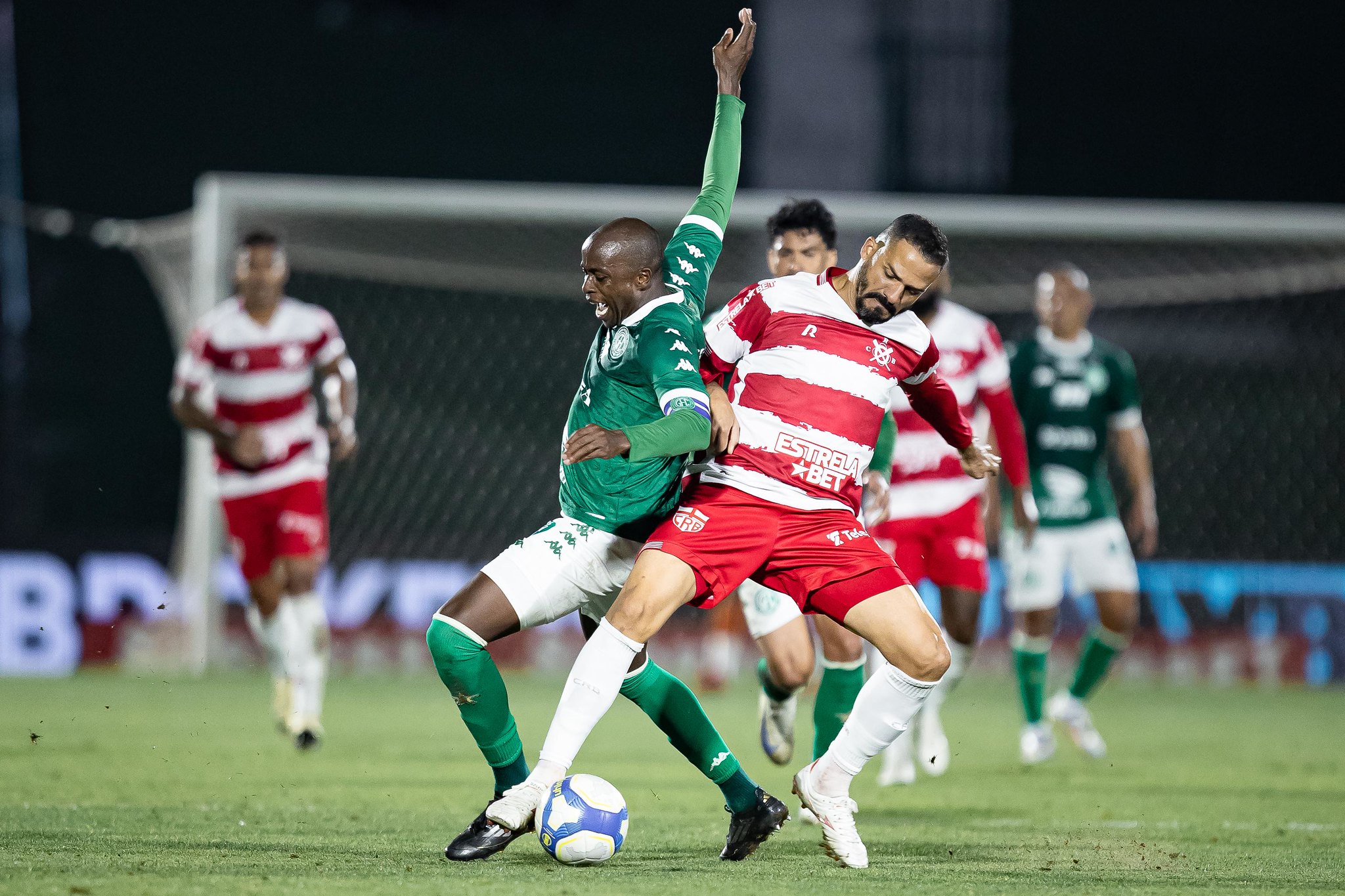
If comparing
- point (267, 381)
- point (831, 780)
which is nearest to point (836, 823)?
point (831, 780)

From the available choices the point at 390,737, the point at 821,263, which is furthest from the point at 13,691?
the point at 821,263

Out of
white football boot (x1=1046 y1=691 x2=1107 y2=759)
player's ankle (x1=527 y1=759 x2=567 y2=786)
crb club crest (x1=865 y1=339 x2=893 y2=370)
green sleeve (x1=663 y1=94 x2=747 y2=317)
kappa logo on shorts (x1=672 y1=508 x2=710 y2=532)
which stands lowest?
white football boot (x1=1046 y1=691 x2=1107 y2=759)

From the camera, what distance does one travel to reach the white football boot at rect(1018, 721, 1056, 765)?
25.7 feet

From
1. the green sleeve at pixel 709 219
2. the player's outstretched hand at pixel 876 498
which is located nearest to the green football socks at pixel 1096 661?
the player's outstretched hand at pixel 876 498

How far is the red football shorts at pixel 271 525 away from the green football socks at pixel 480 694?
3718 millimetres

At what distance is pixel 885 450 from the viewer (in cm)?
596

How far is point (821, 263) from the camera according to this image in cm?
591

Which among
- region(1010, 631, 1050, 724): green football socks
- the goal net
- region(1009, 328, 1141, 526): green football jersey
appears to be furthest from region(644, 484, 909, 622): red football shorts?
the goal net

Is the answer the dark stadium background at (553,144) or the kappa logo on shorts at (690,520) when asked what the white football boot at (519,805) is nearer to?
the kappa logo on shorts at (690,520)

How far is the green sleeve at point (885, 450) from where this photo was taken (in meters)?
5.94

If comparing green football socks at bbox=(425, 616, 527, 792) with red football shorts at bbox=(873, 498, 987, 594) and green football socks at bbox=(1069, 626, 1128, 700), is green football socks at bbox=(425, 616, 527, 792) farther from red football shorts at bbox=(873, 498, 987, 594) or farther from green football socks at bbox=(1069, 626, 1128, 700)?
green football socks at bbox=(1069, 626, 1128, 700)

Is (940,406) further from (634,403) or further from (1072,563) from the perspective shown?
(1072,563)

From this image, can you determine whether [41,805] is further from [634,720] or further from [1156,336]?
[1156,336]

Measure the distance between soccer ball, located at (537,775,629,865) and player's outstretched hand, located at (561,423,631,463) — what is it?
90cm
